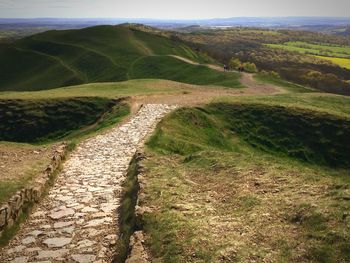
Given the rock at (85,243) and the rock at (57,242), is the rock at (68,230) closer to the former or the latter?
the rock at (57,242)

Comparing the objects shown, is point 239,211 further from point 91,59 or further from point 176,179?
point 91,59

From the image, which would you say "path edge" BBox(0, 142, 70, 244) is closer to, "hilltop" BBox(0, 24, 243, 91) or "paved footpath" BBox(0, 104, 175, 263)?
"paved footpath" BBox(0, 104, 175, 263)

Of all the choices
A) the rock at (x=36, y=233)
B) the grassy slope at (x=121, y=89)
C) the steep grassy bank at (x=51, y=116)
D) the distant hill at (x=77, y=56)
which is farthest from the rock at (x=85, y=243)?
the distant hill at (x=77, y=56)

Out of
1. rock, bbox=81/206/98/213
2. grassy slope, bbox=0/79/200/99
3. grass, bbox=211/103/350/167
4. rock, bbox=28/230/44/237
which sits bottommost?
grass, bbox=211/103/350/167

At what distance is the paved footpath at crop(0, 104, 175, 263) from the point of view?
385 inches

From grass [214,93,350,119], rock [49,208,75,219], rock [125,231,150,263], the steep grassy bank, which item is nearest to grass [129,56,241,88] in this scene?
grass [214,93,350,119]

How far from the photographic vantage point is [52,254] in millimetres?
9664

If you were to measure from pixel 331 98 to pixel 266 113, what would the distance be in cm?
1345

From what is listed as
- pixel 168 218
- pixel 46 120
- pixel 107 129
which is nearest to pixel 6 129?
pixel 46 120

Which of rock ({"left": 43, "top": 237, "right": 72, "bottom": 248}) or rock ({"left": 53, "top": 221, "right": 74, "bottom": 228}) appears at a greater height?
rock ({"left": 43, "top": 237, "right": 72, "bottom": 248})

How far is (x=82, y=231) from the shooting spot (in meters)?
11.0

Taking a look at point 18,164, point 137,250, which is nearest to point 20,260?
point 137,250

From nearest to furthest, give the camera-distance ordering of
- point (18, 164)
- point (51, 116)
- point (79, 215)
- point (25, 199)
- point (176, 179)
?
point (79, 215) → point (25, 199) → point (176, 179) → point (18, 164) → point (51, 116)

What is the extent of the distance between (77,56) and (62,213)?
95.0 metres
